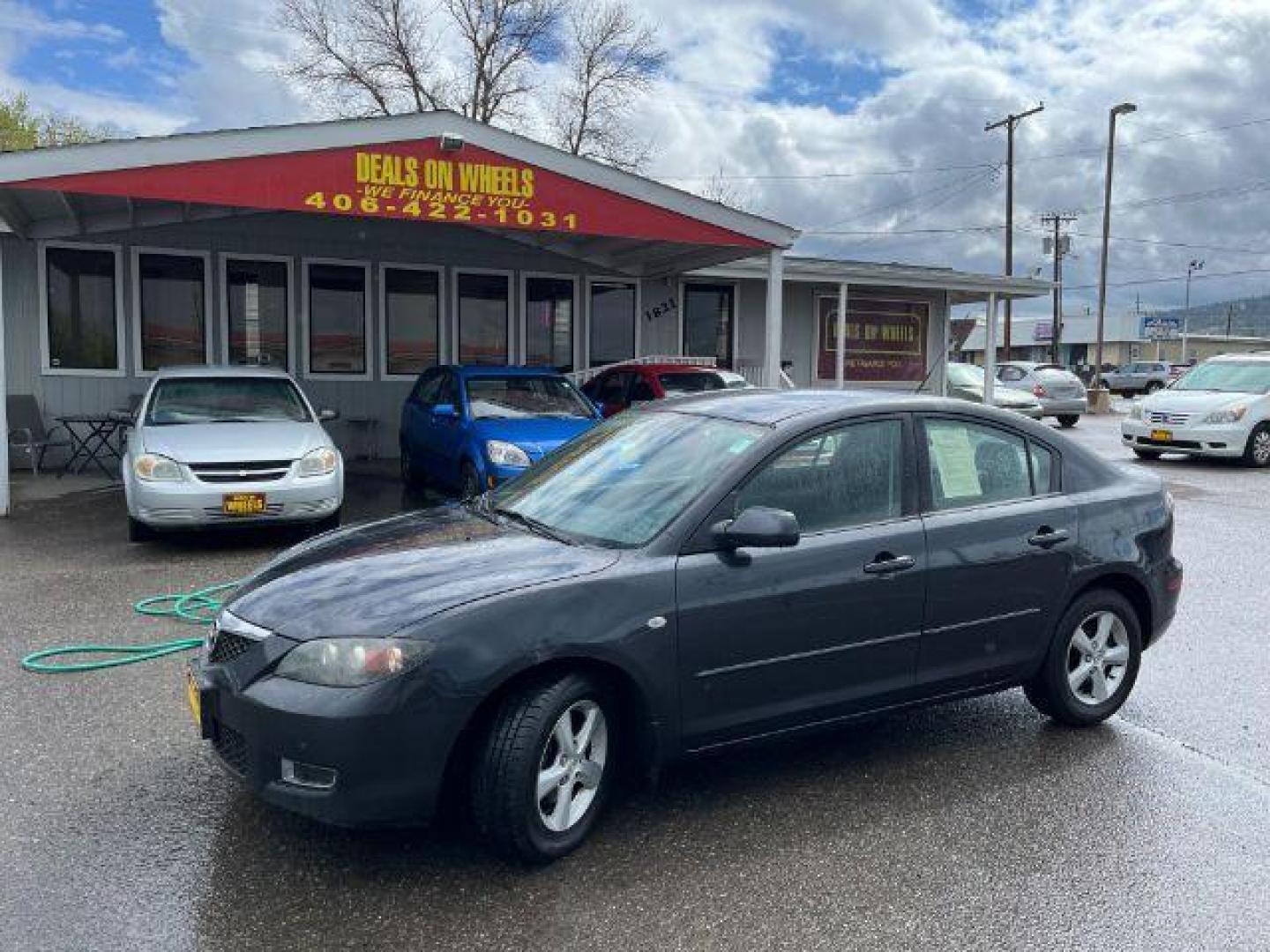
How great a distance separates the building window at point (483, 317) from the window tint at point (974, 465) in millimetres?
12057

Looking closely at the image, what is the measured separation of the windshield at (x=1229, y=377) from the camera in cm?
1525

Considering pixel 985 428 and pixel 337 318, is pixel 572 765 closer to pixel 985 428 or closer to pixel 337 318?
pixel 985 428

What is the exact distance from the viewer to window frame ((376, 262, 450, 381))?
589 inches

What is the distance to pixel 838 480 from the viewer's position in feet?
13.0

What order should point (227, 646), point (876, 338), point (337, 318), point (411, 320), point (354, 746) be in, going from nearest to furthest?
point (354, 746) < point (227, 646) < point (337, 318) < point (411, 320) < point (876, 338)

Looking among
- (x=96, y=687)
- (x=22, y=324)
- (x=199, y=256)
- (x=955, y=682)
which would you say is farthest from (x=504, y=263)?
(x=955, y=682)

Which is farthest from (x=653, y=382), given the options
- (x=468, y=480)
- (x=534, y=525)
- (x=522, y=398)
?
(x=534, y=525)

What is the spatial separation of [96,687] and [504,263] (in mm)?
11643

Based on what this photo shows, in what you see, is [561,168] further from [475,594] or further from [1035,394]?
[1035,394]

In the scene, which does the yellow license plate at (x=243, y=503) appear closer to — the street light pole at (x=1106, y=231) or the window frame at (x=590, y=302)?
the window frame at (x=590, y=302)

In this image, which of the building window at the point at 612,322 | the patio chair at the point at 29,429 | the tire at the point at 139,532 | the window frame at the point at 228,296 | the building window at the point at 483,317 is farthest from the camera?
the building window at the point at 612,322

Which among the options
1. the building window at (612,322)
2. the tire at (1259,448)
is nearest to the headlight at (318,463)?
the building window at (612,322)

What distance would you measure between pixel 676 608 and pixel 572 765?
612 millimetres

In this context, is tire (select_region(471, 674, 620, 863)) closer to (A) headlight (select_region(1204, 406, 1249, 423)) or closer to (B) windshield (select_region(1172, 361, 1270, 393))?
(A) headlight (select_region(1204, 406, 1249, 423))
